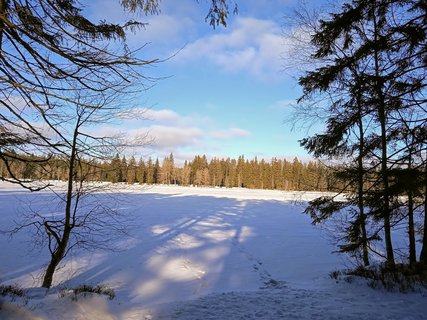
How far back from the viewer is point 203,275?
33.4ft

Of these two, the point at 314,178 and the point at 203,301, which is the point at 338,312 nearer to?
the point at 203,301

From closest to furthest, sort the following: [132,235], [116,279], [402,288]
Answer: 1. [402,288]
2. [116,279]
3. [132,235]

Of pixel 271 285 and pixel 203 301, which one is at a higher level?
pixel 203 301

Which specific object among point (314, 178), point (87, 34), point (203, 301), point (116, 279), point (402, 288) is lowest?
point (116, 279)

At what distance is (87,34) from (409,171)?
5.23m

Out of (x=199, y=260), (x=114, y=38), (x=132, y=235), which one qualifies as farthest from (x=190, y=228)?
(x=114, y=38)

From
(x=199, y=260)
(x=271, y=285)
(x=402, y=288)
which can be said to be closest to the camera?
(x=402, y=288)

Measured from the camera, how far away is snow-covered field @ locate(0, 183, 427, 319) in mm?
4926

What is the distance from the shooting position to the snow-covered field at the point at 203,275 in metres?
4.93

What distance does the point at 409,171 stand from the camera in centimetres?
516

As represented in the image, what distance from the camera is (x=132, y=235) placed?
14.8 metres

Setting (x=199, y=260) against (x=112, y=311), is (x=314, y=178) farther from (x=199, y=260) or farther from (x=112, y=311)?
Answer: (x=112, y=311)

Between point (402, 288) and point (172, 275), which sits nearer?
point (402, 288)

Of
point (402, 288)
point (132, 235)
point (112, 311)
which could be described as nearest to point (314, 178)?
point (402, 288)
